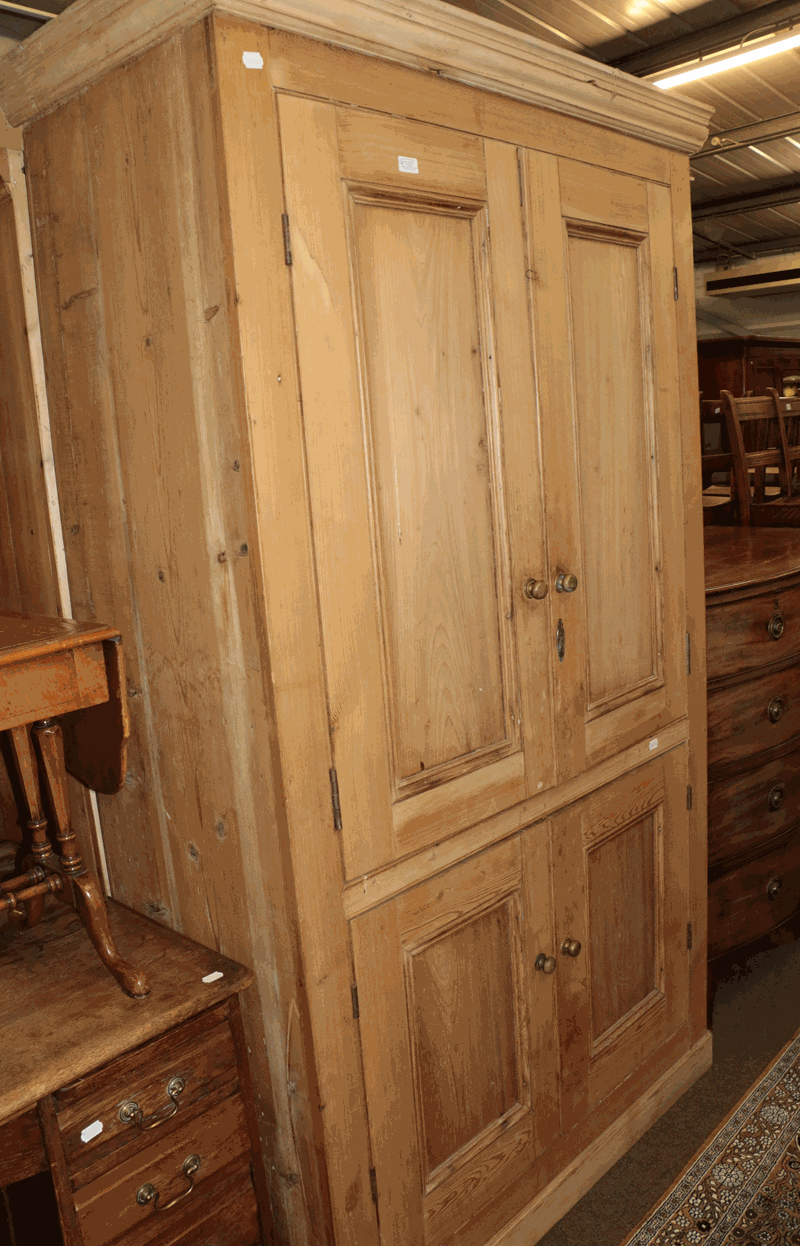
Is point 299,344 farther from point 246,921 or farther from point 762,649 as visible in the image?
point 762,649

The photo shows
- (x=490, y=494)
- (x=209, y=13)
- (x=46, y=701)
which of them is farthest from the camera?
(x=490, y=494)

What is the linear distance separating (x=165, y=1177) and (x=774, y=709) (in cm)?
189

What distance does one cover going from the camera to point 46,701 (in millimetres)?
1240

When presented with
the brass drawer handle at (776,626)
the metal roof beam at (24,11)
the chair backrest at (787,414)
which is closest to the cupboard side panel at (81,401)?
the metal roof beam at (24,11)

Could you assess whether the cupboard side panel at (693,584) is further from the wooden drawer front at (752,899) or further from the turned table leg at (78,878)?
the turned table leg at (78,878)

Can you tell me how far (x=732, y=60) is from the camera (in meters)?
4.57

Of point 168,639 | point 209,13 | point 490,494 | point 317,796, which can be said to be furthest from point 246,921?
point 209,13

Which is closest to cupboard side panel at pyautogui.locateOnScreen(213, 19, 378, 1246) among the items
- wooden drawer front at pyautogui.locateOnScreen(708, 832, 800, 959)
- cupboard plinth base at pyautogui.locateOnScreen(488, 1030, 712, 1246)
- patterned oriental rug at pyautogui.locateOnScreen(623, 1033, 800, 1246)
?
cupboard plinth base at pyautogui.locateOnScreen(488, 1030, 712, 1246)

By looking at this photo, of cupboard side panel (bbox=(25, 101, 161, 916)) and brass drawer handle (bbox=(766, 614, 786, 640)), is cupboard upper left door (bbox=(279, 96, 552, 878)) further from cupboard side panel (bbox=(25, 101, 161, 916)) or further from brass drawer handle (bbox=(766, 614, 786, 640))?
brass drawer handle (bbox=(766, 614, 786, 640))

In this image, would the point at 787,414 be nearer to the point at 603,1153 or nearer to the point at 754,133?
the point at 603,1153

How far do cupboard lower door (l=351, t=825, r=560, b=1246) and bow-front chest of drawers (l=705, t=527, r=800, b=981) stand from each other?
2.85 ft

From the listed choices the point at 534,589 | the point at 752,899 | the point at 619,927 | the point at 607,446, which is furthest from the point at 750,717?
the point at 534,589

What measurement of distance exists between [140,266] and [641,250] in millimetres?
1055

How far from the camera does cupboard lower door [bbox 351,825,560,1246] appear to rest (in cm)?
145
